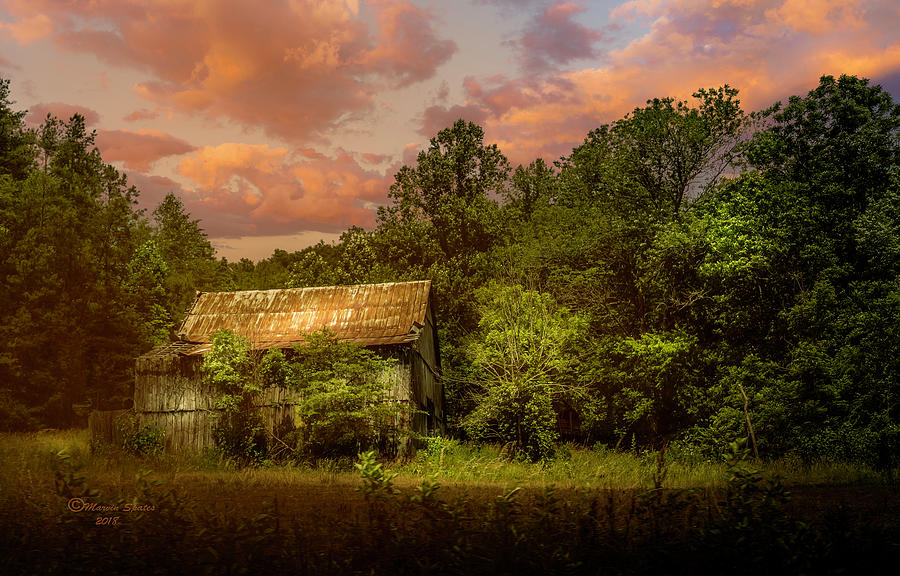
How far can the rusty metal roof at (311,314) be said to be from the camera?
76.2ft

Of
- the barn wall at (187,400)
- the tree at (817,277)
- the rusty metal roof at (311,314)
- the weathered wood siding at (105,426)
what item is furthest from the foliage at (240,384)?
the tree at (817,277)

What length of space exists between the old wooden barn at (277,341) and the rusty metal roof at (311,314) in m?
0.04

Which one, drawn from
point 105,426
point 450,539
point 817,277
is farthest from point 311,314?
point 450,539

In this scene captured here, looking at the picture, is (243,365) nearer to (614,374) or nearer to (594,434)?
(614,374)

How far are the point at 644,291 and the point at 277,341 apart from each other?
16.2 metres

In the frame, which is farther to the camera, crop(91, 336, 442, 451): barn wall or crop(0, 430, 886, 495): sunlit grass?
crop(91, 336, 442, 451): barn wall

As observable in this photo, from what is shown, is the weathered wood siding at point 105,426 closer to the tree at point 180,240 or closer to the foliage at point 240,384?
the foliage at point 240,384

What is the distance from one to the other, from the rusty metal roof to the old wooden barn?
0.04 m

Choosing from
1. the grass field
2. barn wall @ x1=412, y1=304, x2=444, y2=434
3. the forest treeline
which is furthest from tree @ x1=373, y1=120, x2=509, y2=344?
the grass field

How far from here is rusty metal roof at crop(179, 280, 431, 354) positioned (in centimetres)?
2322

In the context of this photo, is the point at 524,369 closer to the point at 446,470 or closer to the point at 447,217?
the point at 446,470

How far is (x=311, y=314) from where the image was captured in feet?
80.7

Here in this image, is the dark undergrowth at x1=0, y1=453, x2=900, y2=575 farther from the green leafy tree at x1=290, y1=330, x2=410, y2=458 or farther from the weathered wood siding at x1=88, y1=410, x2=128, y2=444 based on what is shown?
the weathered wood siding at x1=88, y1=410, x2=128, y2=444

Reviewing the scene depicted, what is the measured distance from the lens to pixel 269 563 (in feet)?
15.3
